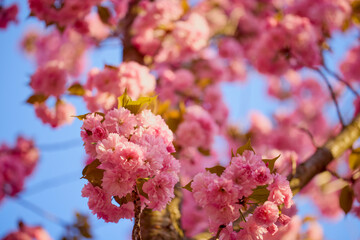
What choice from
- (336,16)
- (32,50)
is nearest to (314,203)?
(336,16)

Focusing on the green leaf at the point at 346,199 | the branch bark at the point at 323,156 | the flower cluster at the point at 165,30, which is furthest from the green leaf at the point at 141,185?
the flower cluster at the point at 165,30

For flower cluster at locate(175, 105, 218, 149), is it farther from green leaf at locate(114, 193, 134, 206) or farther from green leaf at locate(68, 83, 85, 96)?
green leaf at locate(114, 193, 134, 206)

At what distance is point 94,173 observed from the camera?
1.31 m

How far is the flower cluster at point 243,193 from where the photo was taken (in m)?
1.21

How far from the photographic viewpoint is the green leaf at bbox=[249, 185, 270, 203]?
4.23 feet

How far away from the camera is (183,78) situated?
331 centimetres

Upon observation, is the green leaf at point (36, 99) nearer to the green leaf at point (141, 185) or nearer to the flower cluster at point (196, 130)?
the flower cluster at point (196, 130)

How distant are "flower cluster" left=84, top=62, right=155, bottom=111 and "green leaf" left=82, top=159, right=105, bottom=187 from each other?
88cm

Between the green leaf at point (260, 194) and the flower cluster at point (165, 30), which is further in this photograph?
the flower cluster at point (165, 30)

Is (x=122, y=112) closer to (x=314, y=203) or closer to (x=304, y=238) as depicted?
(x=304, y=238)

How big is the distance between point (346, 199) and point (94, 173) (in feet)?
4.58

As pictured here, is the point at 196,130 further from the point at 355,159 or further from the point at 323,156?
the point at 355,159

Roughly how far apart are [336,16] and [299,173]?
1.76 metres

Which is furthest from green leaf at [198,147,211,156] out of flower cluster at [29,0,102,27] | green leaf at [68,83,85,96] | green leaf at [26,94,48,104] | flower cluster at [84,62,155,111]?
flower cluster at [29,0,102,27]
